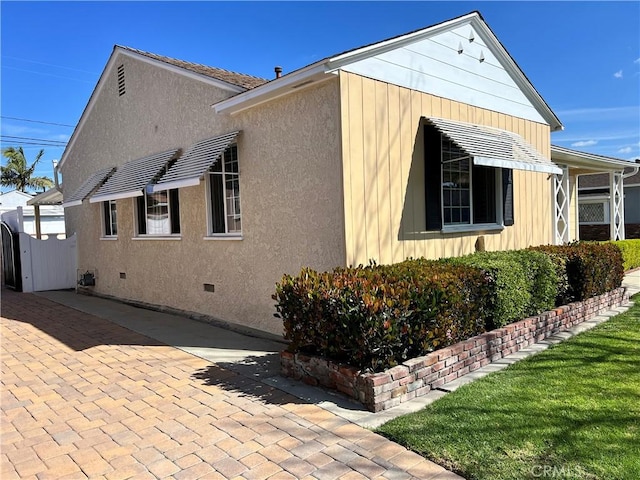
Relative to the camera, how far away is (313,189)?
669 cm

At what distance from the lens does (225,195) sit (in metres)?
8.73

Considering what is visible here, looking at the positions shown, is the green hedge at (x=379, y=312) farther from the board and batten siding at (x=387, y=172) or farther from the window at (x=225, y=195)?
the window at (x=225, y=195)

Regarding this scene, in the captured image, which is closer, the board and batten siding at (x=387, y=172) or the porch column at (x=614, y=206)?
the board and batten siding at (x=387, y=172)

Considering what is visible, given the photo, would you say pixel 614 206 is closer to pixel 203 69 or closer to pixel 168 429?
pixel 203 69

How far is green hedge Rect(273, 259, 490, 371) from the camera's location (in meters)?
4.62

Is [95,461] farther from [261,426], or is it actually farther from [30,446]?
[261,426]

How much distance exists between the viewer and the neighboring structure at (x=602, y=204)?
1037 inches

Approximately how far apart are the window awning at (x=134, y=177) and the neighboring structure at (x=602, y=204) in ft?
79.0

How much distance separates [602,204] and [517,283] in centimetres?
2493

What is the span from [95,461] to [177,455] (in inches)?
26.7

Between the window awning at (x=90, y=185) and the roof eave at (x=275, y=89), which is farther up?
the roof eave at (x=275, y=89)

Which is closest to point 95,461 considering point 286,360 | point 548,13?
point 286,360

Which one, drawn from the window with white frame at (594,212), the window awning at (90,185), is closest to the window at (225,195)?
the window awning at (90,185)

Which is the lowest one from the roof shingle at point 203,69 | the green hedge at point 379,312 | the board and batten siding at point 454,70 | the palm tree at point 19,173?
the green hedge at point 379,312
